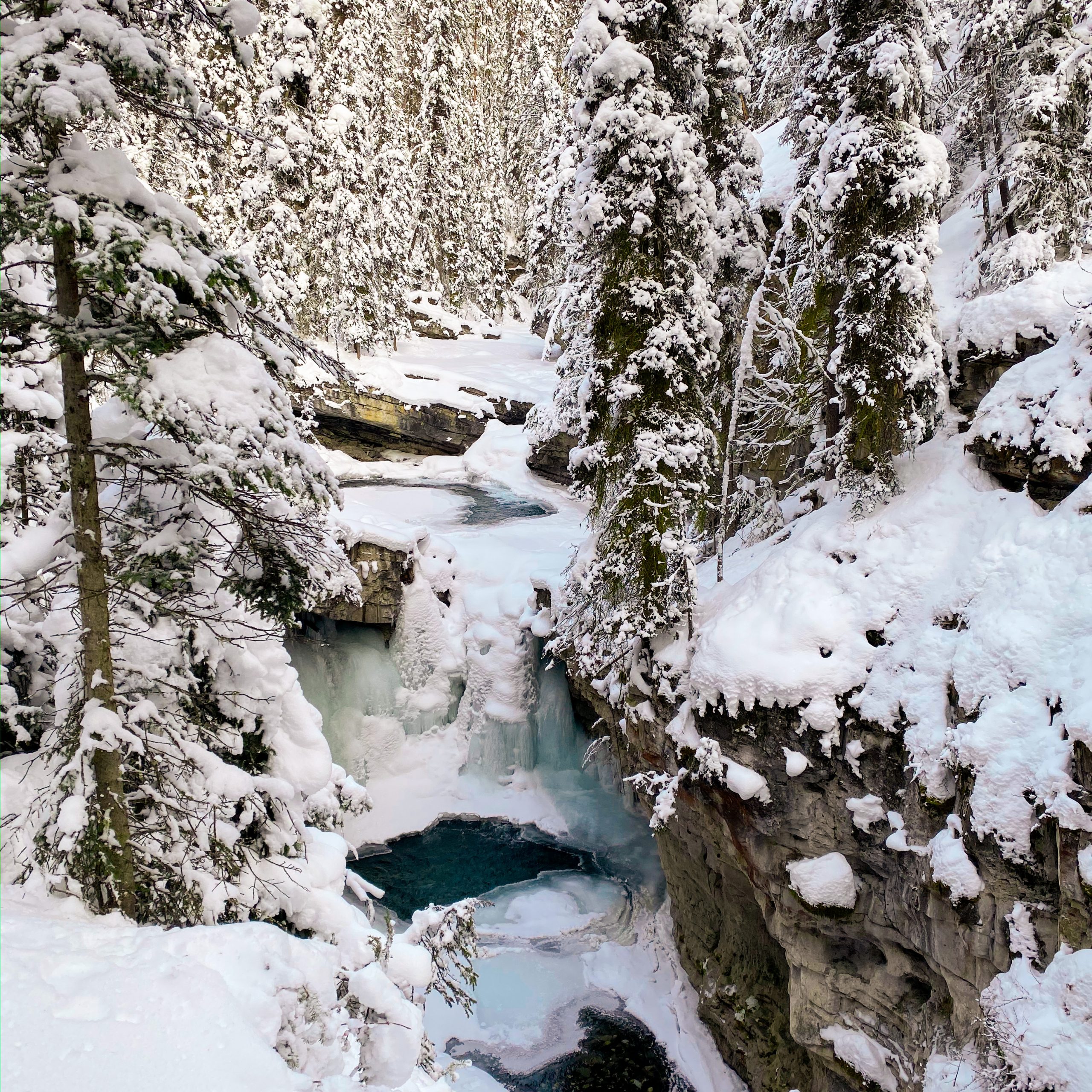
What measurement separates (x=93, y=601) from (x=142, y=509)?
2.41 ft

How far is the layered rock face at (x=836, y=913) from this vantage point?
6305 mm

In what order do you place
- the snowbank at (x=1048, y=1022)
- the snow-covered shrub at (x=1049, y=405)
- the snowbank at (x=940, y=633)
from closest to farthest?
the snowbank at (x=1048, y=1022) → the snowbank at (x=940, y=633) → the snow-covered shrub at (x=1049, y=405)

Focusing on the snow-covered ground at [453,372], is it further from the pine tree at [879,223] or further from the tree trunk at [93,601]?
the tree trunk at [93,601]

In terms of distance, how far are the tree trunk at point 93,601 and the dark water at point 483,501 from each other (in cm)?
1520

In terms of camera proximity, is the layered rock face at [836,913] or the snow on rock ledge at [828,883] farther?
the snow on rock ledge at [828,883]

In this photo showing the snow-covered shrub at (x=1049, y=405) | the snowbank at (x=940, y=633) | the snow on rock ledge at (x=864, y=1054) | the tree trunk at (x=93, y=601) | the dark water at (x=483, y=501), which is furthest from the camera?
the dark water at (x=483, y=501)

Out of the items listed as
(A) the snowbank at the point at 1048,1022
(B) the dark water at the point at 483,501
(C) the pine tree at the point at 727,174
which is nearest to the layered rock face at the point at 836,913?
(A) the snowbank at the point at 1048,1022

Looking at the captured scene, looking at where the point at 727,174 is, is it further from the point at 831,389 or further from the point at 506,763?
the point at 506,763

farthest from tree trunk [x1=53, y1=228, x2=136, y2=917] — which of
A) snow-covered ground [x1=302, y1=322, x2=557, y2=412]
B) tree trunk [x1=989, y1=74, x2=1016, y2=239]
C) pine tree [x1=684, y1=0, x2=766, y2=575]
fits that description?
snow-covered ground [x1=302, y1=322, x2=557, y2=412]

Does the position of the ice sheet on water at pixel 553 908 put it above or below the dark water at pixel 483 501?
below

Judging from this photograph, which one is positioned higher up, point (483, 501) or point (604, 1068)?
point (483, 501)

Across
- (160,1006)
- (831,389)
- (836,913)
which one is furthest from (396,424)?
(160,1006)

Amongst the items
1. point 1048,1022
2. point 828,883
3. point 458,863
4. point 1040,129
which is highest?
point 1040,129

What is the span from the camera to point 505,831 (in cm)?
1504
